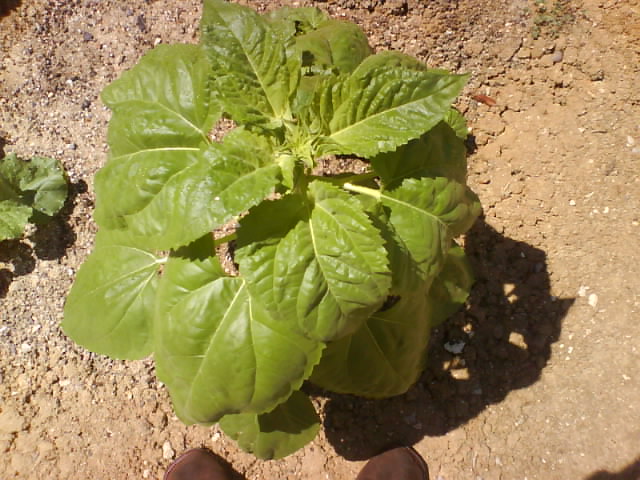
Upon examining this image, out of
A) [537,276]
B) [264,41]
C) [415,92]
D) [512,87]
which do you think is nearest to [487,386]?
[537,276]

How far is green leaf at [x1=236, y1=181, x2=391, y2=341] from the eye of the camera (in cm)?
171

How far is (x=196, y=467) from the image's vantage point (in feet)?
10.6

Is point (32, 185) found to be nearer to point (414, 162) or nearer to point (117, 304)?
point (117, 304)

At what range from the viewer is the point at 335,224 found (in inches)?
69.6

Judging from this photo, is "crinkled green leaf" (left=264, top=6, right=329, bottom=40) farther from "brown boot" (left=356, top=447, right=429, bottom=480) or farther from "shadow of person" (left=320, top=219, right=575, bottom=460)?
"brown boot" (left=356, top=447, right=429, bottom=480)

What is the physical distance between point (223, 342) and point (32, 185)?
6.58 feet

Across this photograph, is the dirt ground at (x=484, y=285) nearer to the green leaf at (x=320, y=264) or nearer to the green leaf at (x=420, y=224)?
the green leaf at (x=420, y=224)

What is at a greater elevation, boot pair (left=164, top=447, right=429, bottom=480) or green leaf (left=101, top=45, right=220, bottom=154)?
green leaf (left=101, top=45, right=220, bottom=154)

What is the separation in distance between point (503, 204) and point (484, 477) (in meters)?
1.54

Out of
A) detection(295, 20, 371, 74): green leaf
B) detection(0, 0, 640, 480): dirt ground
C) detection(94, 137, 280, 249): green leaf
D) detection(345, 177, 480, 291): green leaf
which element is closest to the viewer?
detection(94, 137, 280, 249): green leaf

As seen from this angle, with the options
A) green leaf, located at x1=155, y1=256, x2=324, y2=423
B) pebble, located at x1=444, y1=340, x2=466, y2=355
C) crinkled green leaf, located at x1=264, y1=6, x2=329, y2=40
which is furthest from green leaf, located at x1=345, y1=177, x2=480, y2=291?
pebble, located at x1=444, y1=340, x2=466, y2=355

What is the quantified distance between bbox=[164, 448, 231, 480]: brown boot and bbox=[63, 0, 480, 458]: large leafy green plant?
3.69 ft

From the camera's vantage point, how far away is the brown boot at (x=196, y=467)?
10.5ft

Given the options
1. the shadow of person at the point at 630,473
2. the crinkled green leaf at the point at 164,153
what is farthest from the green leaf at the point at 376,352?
the shadow of person at the point at 630,473
